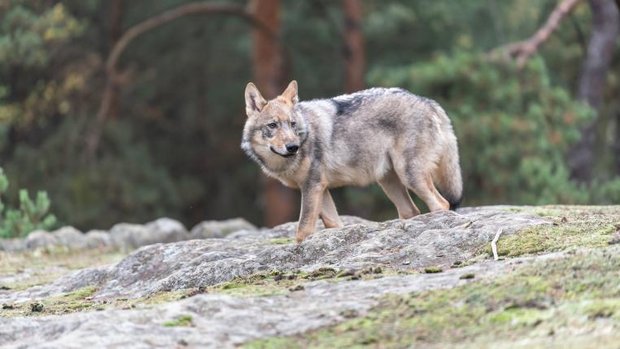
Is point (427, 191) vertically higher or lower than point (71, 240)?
higher

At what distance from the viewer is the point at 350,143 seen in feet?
37.2

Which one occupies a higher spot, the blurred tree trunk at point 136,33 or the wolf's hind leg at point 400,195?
the blurred tree trunk at point 136,33

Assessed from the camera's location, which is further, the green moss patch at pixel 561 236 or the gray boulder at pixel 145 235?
the gray boulder at pixel 145 235

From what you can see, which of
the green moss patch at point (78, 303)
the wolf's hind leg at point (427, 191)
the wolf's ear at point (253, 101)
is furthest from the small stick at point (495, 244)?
the wolf's ear at point (253, 101)

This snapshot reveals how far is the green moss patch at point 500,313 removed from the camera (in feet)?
Answer: 22.3

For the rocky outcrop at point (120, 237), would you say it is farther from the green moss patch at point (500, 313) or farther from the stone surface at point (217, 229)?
the green moss patch at point (500, 313)

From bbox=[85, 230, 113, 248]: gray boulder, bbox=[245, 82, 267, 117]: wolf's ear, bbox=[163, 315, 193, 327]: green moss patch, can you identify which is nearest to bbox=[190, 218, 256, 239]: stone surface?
bbox=[85, 230, 113, 248]: gray boulder

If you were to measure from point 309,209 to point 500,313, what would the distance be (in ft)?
13.3

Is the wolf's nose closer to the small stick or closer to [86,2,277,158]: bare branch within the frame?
the small stick

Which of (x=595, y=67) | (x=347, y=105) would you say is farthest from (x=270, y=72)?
(x=347, y=105)

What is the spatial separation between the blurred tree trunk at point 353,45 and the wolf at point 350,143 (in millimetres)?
18313

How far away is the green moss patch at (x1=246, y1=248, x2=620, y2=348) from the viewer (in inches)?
267

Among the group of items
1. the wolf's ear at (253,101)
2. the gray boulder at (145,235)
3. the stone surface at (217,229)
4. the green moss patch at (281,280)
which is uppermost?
the wolf's ear at (253,101)

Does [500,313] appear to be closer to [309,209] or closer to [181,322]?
[181,322]
